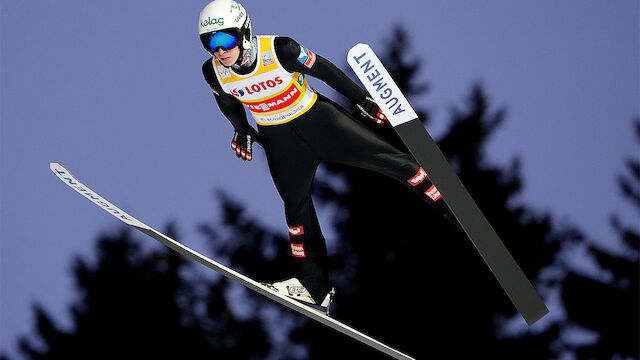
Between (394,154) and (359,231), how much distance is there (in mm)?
2646

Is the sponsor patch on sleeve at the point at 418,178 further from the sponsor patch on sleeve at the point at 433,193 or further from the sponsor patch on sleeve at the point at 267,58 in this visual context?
the sponsor patch on sleeve at the point at 267,58

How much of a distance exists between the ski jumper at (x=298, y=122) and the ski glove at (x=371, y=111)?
0.11 ft

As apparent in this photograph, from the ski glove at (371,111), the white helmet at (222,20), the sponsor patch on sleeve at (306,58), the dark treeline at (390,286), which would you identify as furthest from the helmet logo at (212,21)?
the dark treeline at (390,286)

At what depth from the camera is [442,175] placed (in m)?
3.26

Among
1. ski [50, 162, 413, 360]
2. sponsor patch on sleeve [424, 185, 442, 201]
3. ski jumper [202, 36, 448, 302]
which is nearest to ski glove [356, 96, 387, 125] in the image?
ski jumper [202, 36, 448, 302]

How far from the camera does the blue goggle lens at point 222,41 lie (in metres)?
3.25

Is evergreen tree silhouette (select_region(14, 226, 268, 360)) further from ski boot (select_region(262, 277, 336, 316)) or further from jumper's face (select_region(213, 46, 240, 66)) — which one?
jumper's face (select_region(213, 46, 240, 66))

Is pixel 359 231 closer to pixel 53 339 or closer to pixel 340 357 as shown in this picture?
pixel 340 357

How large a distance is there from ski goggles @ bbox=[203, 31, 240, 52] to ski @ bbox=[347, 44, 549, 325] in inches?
19.1

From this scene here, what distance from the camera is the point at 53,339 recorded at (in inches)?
265

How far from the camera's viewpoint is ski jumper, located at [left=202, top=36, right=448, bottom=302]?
11.2 feet

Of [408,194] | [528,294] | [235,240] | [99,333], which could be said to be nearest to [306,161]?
[528,294]

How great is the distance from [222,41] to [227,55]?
0.22ft

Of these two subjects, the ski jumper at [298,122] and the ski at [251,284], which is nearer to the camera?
the ski jumper at [298,122]
